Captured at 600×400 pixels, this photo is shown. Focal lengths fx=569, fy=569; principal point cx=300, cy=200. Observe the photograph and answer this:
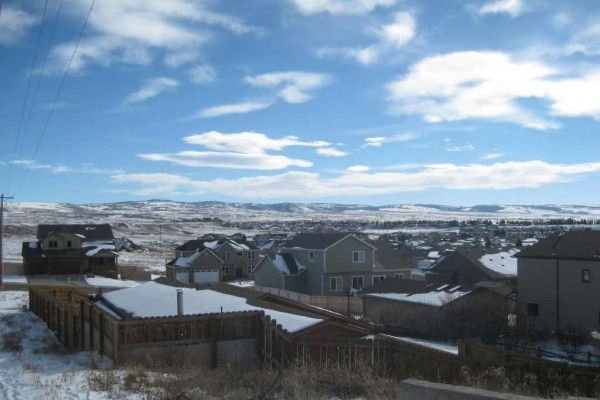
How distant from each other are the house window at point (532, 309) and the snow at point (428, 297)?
522 cm

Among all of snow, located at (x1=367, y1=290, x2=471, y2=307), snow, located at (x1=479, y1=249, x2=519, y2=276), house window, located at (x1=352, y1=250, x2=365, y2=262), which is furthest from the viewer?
snow, located at (x1=479, y1=249, x2=519, y2=276)

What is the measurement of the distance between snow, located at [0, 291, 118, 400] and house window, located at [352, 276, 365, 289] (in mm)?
32809

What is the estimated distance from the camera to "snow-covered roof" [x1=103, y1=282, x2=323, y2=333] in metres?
14.8

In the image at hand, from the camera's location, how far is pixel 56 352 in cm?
1521

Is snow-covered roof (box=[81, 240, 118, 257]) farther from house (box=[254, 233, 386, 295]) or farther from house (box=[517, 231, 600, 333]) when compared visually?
house (box=[517, 231, 600, 333])

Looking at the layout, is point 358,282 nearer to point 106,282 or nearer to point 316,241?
point 316,241

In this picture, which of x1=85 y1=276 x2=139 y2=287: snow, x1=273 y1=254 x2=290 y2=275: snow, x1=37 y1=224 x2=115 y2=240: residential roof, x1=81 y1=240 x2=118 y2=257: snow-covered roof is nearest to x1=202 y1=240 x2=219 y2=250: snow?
x1=81 y1=240 x2=118 y2=257: snow-covered roof

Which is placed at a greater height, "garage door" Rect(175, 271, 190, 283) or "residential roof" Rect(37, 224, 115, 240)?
"residential roof" Rect(37, 224, 115, 240)

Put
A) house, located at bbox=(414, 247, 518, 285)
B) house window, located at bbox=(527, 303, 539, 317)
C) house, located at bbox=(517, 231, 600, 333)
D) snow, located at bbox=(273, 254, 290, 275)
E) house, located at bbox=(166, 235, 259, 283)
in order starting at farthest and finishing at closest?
house, located at bbox=(166, 235, 259, 283) < snow, located at bbox=(273, 254, 290, 275) < house, located at bbox=(414, 247, 518, 285) < house window, located at bbox=(527, 303, 539, 317) < house, located at bbox=(517, 231, 600, 333)

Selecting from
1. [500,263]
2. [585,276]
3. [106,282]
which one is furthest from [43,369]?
[500,263]

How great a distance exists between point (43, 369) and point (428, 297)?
97.5 ft

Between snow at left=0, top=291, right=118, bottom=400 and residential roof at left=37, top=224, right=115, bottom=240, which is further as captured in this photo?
residential roof at left=37, top=224, right=115, bottom=240

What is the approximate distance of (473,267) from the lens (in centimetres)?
5081

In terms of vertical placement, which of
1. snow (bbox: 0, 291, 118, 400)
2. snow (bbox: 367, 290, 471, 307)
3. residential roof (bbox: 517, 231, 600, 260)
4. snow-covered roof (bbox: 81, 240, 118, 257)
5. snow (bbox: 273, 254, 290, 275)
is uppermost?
residential roof (bbox: 517, 231, 600, 260)
